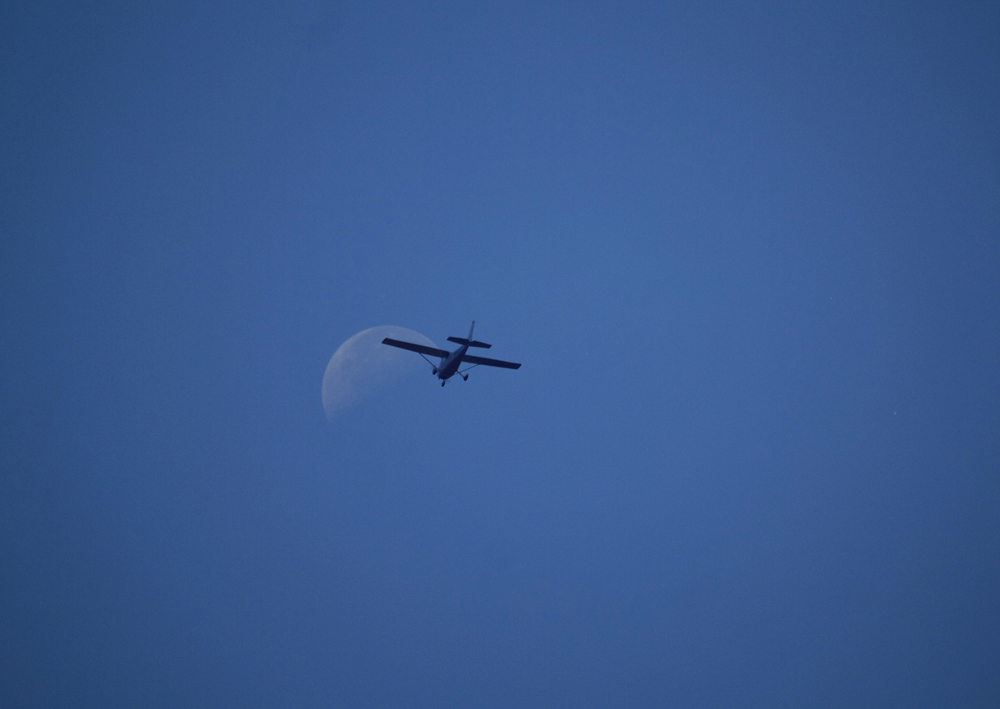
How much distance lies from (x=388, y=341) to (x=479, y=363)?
6.88 meters

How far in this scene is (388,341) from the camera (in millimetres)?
40312

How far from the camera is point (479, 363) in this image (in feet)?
140
